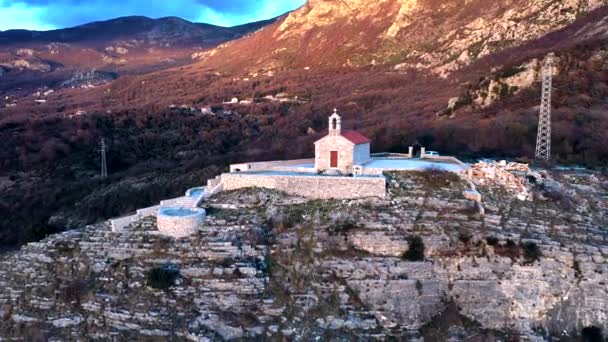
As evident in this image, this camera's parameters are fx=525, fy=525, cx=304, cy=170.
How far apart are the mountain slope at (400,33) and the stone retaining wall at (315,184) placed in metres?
51.7

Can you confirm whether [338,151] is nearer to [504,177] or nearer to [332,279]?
[504,177]

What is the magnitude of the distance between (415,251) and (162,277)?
10506 millimetres

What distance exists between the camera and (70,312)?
837 inches

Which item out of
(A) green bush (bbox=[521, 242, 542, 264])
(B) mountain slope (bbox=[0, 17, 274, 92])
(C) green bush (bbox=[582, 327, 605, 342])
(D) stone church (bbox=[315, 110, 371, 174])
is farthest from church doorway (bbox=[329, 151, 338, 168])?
(B) mountain slope (bbox=[0, 17, 274, 92])

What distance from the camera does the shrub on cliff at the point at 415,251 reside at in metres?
22.1

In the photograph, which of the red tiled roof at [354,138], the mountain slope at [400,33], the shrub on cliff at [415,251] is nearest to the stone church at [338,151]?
the red tiled roof at [354,138]

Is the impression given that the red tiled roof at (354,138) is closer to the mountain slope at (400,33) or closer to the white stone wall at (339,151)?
the white stone wall at (339,151)

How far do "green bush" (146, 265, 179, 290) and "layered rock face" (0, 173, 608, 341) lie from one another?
1.11 feet

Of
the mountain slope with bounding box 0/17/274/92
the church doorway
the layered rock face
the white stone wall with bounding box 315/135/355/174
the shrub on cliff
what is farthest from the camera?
the mountain slope with bounding box 0/17/274/92

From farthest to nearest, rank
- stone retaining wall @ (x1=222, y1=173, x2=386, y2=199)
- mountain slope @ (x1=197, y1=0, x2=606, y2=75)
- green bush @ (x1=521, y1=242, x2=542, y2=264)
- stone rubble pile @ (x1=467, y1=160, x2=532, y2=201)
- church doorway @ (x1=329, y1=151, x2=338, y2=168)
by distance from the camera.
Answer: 1. mountain slope @ (x1=197, y1=0, x2=606, y2=75)
2. church doorway @ (x1=329, y1=151, x2=338, y2=168)
3. stone rubble pile @ (x1=467, y1=160, x2=532, y2=201)
4. stone retaining wall @ (x1=222, y1=173, x2=386, y2=199)
5. green bush @ (x1=521, y1=242, x2=542, y2=264)

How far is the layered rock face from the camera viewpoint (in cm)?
2047

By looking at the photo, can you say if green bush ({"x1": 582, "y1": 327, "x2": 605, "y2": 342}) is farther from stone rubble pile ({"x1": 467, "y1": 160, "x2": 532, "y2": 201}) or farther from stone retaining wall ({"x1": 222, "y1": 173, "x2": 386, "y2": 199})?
stone retaining wall ({"x1": 222, "y1": 173, "x2": 386, "y2": 199})

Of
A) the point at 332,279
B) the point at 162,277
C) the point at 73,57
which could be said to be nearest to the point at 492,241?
the point at 332,279

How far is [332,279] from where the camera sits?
2159 cm
